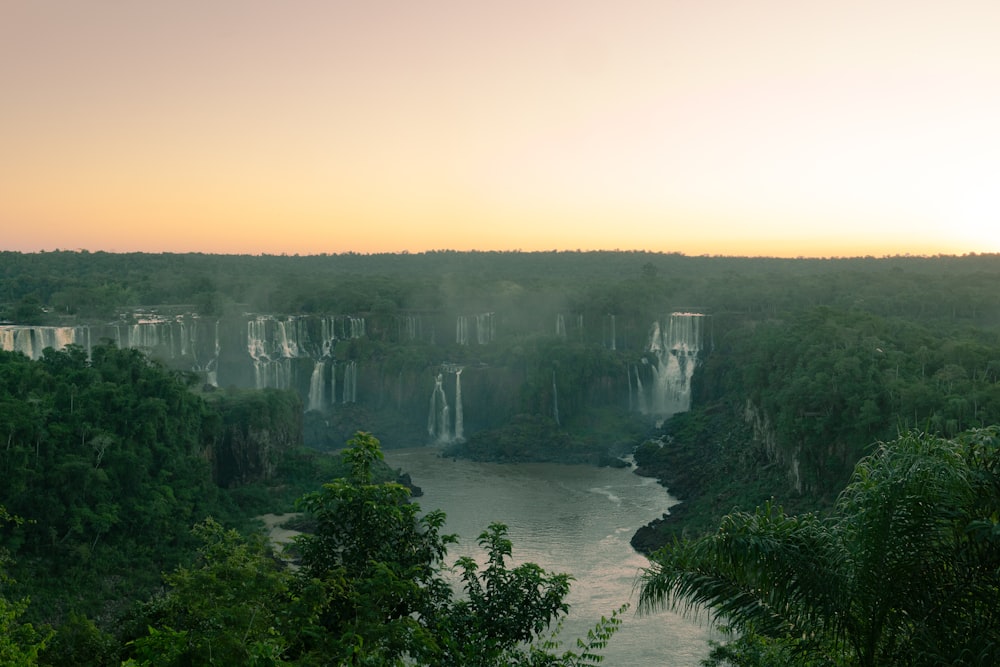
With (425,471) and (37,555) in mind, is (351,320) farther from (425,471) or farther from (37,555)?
(37,555)

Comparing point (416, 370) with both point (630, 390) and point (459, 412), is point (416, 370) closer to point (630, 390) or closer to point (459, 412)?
point (459, 412)

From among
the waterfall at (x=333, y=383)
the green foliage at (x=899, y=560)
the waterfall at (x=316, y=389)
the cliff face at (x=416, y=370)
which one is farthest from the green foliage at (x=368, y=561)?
the waterfall at (x=333, y=383)

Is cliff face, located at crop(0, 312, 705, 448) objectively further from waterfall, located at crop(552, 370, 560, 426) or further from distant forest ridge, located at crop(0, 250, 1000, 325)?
distant forest ridge, located at crop(0, 250, 1000, 325)

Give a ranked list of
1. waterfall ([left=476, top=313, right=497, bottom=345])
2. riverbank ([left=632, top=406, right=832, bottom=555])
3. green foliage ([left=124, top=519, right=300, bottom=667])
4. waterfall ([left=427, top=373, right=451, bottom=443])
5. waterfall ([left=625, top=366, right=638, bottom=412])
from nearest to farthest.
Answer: green foliage ([left=124, top=519, right=300, bottom=667]) < riverbank ([left=632, top=406, right=832, bottom=555]) < waterfall ([left=427, top=373, right=451, bottom=443]) < waterfall ([left=625, top=366, right=638, bottom=412]) < waterfall ([left=476, top=313, right=497, bottom=345])

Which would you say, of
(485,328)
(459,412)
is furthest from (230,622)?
(485,328)

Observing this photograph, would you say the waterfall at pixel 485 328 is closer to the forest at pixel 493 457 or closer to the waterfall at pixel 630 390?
the forest at pixel 493 457

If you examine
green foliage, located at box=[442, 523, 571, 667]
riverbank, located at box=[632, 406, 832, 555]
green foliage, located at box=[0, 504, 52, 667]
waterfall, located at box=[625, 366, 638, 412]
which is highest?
green foliage, located at box=[442, 523, 571, 667]

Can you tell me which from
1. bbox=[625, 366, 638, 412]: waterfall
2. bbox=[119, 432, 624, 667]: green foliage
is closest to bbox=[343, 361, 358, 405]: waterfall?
bbox=[625, 366, 638, 412]: waterfall
